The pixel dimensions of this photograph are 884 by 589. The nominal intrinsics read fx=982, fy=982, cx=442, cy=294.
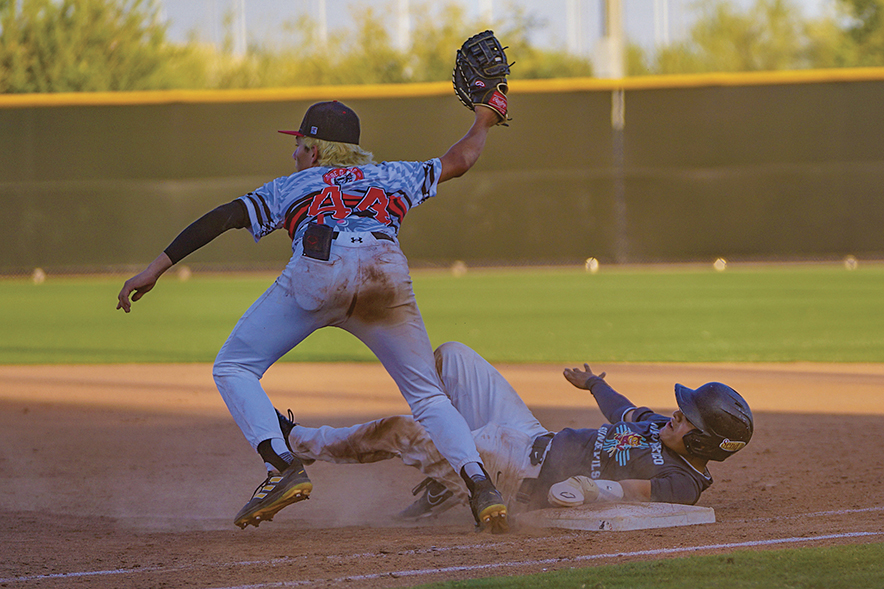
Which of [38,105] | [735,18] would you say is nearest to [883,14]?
[735,18]

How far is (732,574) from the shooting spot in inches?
102

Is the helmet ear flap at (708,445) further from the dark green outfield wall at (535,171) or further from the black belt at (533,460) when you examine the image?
the dark green outfield wall at (535,171)

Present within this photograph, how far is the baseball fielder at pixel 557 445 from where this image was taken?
3426mm

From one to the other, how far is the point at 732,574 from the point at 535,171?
15.1 m

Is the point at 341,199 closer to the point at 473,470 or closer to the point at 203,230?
the point at 203,230

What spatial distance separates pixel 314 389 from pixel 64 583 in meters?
4.35

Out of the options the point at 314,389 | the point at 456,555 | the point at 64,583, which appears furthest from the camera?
the point at 314,389

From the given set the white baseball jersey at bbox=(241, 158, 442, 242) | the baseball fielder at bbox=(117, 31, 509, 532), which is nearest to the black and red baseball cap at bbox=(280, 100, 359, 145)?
the baseball fielder at bbox=(117, 31, 509, 532)

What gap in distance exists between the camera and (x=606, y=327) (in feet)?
35.0

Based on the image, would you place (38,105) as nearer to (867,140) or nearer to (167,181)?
(167,181)

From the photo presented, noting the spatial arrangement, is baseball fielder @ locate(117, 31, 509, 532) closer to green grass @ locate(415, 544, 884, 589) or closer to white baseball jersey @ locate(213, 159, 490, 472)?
white baseball jersey @ locate(213, 159, 490, 472)

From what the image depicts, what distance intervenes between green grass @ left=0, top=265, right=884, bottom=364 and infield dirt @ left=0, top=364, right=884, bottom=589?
98cm

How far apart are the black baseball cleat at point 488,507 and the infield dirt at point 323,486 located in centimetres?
6

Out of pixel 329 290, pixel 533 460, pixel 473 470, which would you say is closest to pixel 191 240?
pixel 329 290
